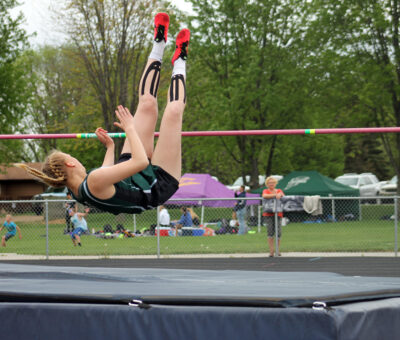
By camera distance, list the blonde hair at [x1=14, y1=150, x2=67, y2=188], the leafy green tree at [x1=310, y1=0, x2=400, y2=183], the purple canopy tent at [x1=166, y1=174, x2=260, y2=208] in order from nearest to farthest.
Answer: the blonde hair at [x1=14, y1=150, x2=67, y2=188] < the purple canopy tent at [x1=166, y1=174, x2=260, y2=208] < the leafy green tree at [x1=310, y1=0, x2=400, y2=183]

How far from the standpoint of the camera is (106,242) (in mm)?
13227

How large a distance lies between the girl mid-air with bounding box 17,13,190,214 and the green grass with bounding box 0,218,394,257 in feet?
24.9

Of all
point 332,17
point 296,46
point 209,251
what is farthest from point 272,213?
point 296,46

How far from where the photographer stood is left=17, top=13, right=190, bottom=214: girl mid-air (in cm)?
398

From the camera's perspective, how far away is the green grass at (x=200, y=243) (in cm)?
1226

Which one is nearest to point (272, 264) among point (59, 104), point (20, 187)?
point (59, 104)

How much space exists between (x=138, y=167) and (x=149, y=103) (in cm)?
86

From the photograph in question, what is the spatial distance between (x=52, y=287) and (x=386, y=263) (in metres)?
7.45

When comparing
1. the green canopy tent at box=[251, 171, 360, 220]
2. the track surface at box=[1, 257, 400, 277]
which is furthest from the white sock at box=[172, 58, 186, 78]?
the green canopy tent at box=[251, 171, 360, 220]

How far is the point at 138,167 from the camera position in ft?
12.9

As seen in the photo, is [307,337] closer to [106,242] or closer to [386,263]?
[386,263]

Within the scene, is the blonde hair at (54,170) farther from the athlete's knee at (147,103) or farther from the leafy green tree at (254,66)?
the leafy green tree at (254,66)

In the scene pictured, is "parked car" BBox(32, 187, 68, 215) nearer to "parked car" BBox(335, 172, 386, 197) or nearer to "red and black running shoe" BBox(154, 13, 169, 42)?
"red and black running shoe" BBox(154, 13, 169, 42)

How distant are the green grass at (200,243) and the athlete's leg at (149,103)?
7.53 metres
